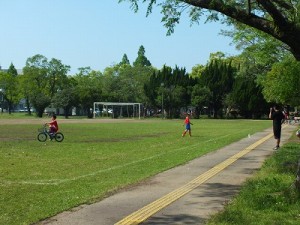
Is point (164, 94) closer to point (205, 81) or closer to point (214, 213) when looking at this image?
point (205, 81)

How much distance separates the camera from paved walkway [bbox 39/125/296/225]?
7.32 m

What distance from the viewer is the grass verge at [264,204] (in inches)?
276

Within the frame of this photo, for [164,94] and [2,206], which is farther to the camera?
[164,94]

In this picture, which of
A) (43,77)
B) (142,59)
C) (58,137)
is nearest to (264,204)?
(58,137)

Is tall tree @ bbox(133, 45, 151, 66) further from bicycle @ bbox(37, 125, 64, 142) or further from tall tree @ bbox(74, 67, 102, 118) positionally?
bicycle @ bbox(37, 125, 64, 142)

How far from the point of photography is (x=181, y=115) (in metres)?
94.6

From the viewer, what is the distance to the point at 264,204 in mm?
8047

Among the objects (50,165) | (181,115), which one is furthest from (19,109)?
(50,165)

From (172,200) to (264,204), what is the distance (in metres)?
1.68

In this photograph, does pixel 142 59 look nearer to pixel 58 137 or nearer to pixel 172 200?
pixel 58 137

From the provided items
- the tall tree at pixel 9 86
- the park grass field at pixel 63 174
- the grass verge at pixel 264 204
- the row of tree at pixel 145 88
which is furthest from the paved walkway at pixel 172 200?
the tall tree at pixel 9 86

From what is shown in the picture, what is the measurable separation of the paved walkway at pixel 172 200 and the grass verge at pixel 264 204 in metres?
0.27

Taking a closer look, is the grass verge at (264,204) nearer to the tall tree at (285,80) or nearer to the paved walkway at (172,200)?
the paved walkway at (172,200)

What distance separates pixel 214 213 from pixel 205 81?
3350 inches
